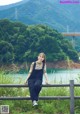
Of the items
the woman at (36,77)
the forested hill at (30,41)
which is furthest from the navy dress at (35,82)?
the forested hill at (30,41)

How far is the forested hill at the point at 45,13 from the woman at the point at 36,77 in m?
100

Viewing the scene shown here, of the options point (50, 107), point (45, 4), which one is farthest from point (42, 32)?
point (45, 4)

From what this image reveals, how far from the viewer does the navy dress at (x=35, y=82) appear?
7.01m

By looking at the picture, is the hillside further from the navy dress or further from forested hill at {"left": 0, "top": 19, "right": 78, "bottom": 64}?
the navy dress

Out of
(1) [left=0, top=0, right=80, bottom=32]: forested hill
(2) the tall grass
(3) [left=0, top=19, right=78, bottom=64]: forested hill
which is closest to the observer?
(2) the tall grass

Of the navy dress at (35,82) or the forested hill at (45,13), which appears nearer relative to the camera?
the navy dress at (35,82)

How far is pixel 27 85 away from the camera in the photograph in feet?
23.2

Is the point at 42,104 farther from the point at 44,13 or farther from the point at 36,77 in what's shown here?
the point at 44,13

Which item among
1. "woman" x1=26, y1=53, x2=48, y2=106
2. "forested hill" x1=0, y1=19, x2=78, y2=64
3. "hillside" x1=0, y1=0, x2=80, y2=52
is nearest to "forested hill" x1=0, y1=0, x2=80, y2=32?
"hillside" x1=0, y1=0, x2=80, y2=52

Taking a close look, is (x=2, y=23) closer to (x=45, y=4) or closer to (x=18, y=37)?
(x=18, y=37)

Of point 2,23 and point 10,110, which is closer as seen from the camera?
point 10,110

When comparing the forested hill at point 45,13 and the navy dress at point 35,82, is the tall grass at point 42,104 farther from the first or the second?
the forested hill at point 45,13

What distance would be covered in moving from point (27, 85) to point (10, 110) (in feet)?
2.90

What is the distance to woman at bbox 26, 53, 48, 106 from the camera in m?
7.02
